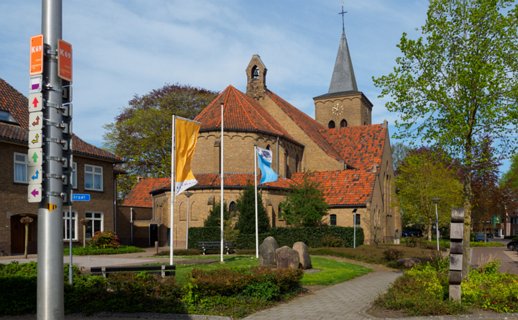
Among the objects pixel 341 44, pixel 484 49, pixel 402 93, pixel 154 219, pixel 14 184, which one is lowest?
pixel 154 219

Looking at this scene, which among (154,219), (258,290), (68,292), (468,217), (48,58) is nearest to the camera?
(48,58)

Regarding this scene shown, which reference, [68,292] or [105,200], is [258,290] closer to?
[68,292]

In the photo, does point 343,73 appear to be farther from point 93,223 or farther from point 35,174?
point 35,174

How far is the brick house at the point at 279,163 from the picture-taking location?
4222 centimetres

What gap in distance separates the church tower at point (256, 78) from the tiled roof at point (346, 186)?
11576 millimetres

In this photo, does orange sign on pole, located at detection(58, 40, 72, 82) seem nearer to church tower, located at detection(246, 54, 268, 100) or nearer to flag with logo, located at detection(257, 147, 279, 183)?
flag with logo, located at detection(257, 147, 279, 183)

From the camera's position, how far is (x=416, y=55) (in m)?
17.7

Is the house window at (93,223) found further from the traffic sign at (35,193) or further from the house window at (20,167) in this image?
the traffic sign at (35,193)

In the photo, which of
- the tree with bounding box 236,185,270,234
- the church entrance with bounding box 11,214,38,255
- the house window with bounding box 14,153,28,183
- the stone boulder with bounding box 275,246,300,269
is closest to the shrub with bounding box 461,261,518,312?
the stone boulder with bounding box 275,246,300,269

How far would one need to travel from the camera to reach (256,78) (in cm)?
5491

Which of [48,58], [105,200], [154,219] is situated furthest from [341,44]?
[48,58]

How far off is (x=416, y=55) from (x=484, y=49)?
83.4 inches

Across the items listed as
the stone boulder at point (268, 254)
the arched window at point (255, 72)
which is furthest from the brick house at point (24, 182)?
the arched window at point (255, 72)

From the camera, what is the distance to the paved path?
38.2 ft
